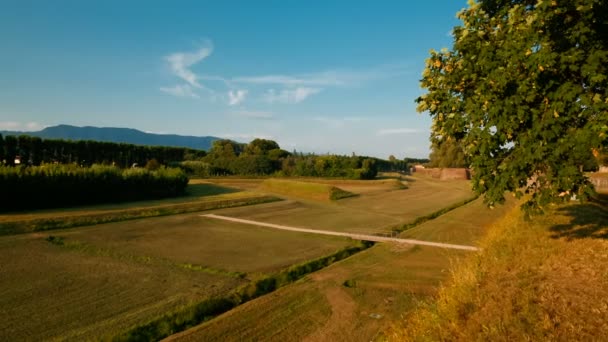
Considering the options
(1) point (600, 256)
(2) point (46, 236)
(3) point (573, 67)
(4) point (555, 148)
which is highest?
(3) point (573, 67)

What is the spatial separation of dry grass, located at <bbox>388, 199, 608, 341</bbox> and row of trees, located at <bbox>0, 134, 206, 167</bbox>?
40669 millimetres

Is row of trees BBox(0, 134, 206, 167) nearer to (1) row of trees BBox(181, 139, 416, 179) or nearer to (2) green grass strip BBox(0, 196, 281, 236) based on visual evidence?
(1) row of trees BBox(181, 139, 416, 179)

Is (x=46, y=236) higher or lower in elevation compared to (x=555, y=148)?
lower

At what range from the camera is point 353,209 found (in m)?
23.5

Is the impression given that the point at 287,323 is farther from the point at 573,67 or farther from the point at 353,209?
the point at 353,209

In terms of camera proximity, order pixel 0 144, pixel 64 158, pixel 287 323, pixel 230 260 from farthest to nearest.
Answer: pixel 64 158 → pixel 0 144 → pixel 230 260 → pixel 287 323

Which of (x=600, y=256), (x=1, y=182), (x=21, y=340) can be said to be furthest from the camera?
(x=1, y=182)

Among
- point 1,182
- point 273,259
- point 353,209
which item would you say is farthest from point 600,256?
point 1,182

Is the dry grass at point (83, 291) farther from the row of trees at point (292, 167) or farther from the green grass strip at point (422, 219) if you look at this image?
the row of trees at point (292, 167)

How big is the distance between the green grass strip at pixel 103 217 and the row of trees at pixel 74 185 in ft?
15.6

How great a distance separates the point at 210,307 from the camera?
22.9ft

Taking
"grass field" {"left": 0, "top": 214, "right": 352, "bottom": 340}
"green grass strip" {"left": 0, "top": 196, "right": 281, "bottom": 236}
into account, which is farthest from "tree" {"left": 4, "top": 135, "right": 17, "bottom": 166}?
"grass field" {"left": 0, "top": 214, "right": 352, "bottom": 340}

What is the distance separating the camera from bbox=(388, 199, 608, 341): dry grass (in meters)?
4.70

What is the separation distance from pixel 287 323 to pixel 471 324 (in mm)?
3201
